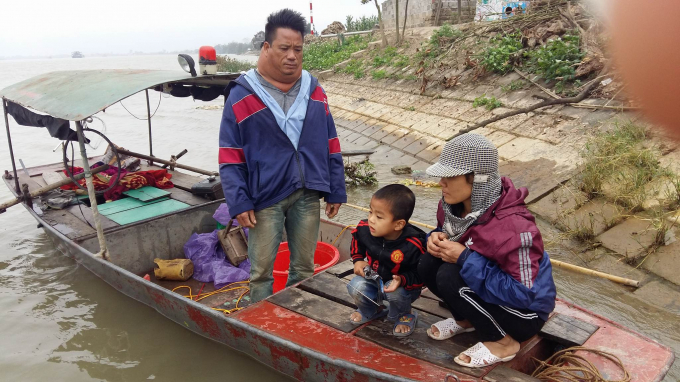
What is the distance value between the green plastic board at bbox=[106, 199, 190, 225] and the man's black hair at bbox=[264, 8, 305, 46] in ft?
9.05

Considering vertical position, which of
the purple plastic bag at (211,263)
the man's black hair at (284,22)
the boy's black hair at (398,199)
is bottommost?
the purple plastic bag at (211,263)

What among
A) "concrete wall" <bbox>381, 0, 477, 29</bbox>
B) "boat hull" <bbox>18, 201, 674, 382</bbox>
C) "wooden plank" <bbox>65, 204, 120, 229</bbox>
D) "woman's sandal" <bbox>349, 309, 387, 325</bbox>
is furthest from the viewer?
"concrete wall" <bbox>381, 0, 477, 29</bbox>

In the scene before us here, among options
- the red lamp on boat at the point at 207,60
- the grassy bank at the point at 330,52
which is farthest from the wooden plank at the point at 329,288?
the grassy bank at the point at 330,52

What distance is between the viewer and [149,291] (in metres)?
4.19

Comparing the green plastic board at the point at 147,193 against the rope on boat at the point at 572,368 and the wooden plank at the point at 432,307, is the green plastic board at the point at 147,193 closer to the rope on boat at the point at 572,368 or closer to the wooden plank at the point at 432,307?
the wooden plank at the point at 432,307

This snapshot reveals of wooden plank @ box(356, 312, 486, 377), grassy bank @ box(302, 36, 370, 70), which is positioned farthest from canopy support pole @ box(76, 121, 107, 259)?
grassy bank @ box(302, 36, 370, 70)

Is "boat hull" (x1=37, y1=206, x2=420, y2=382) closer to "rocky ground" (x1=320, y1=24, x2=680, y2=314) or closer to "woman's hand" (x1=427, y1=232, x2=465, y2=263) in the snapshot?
"woman's hand" (x1=427, y1=232, x2=465, y2=263)

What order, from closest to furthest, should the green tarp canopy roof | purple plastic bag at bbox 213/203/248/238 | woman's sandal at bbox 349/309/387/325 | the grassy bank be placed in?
woman's sandal at bbox 349/309/387/325, the green tarp canopy roof, purple plastic bag at bbox 213/203/248/238, the grassy bank

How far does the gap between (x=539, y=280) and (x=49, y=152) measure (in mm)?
15019

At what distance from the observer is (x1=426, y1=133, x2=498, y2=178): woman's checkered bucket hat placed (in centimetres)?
258

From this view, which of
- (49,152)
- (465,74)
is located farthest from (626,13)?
(49,152)

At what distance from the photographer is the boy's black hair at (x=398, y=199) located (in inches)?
113

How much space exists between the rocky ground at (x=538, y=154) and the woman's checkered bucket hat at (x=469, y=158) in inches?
31.2

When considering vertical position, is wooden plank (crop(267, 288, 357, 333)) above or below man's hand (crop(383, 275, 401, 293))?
below
